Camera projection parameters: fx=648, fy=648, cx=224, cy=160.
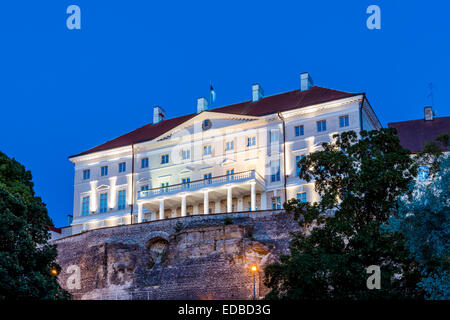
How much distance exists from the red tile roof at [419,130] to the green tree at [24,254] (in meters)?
36.4

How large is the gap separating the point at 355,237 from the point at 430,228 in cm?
322

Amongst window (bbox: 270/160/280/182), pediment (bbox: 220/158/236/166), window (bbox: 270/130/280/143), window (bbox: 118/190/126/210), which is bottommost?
window (bbox: 118/190/126/210)

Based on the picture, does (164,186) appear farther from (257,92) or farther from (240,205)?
(257,92)

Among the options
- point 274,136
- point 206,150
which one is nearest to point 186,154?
point 206,150

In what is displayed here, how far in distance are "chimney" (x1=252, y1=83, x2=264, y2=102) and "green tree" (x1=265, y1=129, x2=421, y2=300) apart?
31046mm

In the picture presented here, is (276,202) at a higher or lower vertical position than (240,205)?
higher

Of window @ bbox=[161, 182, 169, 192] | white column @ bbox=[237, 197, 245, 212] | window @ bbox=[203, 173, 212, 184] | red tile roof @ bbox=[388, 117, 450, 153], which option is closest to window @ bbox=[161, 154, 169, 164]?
window @ bbox=[161, 182, 169, 192]

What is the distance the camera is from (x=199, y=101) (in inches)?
2466

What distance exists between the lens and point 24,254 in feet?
86.5

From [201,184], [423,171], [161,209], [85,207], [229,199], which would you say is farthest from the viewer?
[85,207]

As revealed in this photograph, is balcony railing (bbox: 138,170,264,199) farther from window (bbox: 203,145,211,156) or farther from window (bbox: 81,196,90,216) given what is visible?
window (bbox: 81,196,90,216)

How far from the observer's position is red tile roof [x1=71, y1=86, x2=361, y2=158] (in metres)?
53.4
